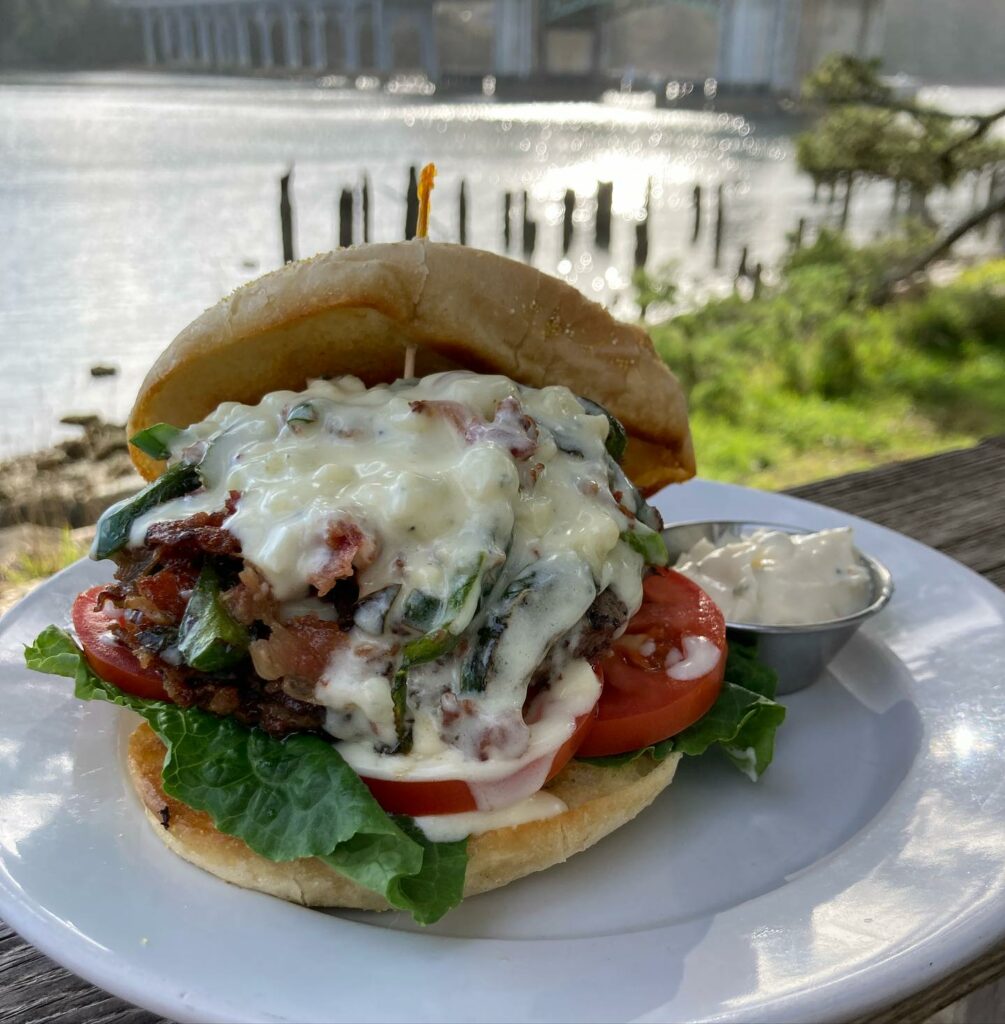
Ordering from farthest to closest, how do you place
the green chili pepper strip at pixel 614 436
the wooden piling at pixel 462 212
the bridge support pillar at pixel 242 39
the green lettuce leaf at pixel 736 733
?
1. the wooden piling at pixel 462 212
2. the bridge support pillar at pixel 242 39
3. the green chili pepper strip at pixel 614 436
4. the green lettuce leaf at pixel 736 733

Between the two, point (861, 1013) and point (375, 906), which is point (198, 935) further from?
point (861, 1013)

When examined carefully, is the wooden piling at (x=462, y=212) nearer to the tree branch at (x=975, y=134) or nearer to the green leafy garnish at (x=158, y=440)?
the tree branch at (x=975, y=134)

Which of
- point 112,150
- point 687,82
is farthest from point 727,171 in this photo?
point 112,150

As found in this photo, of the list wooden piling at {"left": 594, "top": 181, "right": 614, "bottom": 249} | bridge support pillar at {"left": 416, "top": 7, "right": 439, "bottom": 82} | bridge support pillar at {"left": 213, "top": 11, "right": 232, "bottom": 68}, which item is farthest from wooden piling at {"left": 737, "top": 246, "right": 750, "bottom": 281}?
bridge support pillar at {"left": 213, "top": 11, "right": 232, "bottom": 68}

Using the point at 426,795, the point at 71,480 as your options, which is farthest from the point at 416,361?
the point at 71,480

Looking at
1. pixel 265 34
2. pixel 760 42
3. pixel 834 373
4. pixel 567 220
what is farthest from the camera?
pixel 760 42

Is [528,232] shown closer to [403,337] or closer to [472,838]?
[403,337]

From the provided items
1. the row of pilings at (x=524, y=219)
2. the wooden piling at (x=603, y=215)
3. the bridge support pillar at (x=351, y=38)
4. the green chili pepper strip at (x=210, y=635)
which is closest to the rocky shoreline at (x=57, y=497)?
the green chili pepper strip at (x=210, y=635)
